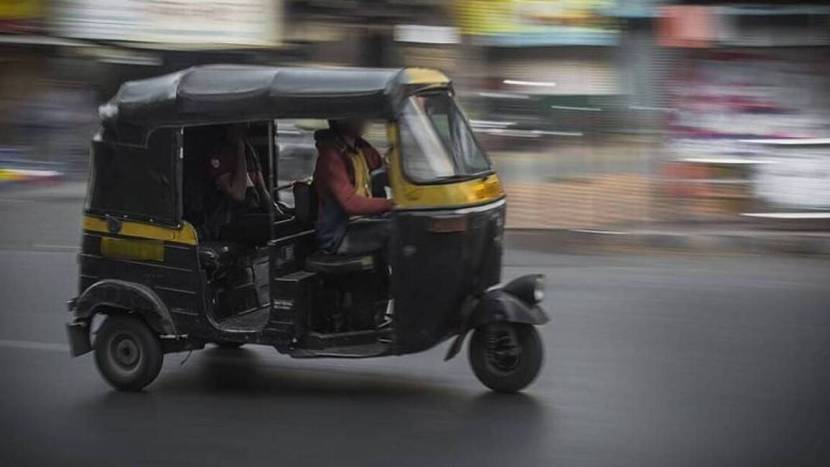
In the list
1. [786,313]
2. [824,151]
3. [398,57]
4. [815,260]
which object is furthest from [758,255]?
[398,57]

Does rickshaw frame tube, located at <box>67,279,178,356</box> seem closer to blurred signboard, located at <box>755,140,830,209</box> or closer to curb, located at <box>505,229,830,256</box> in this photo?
curb, located at <box>505,229,830,256</box>

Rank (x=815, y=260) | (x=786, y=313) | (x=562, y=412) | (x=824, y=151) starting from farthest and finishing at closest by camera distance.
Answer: (x=824, y=151) → (x=815, y=260) → (x=786, y=313) → (x=562, y=412)

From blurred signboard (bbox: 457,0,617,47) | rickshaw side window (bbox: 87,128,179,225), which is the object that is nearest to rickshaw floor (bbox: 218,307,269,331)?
rickshaw side window (bbox: 87,128,179,225)

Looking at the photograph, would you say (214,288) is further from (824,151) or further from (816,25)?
(816,25)

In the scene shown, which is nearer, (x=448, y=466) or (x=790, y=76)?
(x=448, y=466)

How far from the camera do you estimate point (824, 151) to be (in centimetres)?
1209

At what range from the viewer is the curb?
11.5m

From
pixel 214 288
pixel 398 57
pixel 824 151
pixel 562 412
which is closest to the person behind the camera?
pixel 562 412

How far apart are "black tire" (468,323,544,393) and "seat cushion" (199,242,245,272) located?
59.3 inches

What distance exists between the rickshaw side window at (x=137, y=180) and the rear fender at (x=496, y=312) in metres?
1.73

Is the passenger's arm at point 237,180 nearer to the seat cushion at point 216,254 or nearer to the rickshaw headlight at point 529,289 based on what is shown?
the seat cushion at point 216,254

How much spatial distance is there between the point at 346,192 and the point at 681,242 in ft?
19.5

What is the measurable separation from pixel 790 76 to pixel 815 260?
2.85 m

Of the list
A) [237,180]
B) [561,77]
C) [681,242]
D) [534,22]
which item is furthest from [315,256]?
[534,22]
